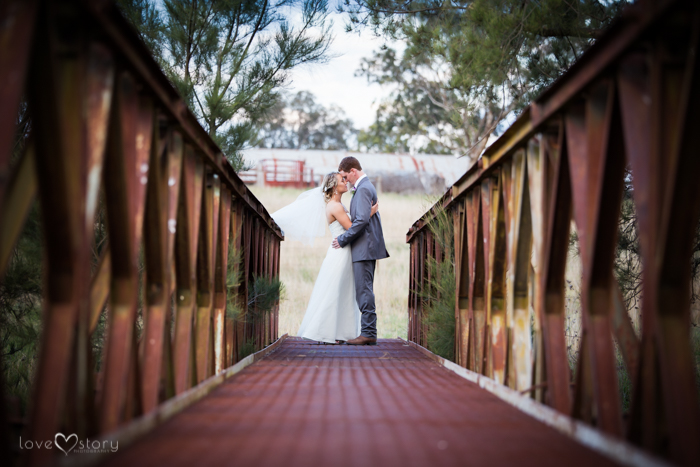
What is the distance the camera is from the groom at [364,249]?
7289mm

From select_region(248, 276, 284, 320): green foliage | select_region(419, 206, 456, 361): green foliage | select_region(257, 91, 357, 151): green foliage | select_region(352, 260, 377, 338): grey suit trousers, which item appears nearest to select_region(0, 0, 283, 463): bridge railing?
select_region(419, 206, 456, 361): green foliage

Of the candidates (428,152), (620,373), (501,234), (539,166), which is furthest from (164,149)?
(428,152)

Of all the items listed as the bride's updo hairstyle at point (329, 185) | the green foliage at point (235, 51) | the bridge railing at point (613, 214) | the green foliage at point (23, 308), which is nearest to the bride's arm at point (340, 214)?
the bride's updo hairstyle at point (329, 185)

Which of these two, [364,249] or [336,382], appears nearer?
[336,382]

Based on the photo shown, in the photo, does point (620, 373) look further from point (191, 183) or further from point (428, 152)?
point (428, 152)

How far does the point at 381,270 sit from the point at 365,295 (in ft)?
39.9

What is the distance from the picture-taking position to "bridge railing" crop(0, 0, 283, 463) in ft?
6.04

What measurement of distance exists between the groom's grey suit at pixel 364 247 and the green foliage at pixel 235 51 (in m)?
1.42

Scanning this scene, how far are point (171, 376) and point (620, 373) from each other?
5.18 m

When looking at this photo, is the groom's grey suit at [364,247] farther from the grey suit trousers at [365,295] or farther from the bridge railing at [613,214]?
the bridge railing at [613,214]

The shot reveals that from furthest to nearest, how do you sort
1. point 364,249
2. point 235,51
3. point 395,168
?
point 395,168
point 364,249
point 235,51

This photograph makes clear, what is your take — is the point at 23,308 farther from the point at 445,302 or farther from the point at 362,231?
the point at 362,231

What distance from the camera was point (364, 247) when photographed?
24.4ft

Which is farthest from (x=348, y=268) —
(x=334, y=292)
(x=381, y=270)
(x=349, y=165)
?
(x=381, y=270)
